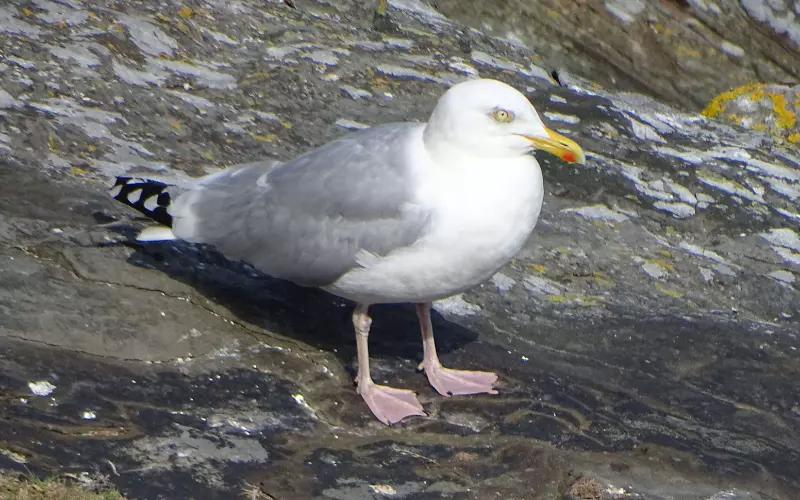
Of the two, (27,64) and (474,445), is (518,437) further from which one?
(27,64)

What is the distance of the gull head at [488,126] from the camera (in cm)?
376

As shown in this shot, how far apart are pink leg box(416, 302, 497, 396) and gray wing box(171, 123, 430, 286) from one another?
0.51 meters

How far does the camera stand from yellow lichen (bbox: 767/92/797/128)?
7.11m

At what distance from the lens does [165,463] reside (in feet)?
10.6

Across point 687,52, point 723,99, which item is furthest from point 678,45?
point 723,99

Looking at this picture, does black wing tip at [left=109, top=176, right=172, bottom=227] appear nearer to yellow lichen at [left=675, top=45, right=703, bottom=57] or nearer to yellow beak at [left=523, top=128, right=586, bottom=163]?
yellow beak at [left=523, top=128, right=586, bottom=163]

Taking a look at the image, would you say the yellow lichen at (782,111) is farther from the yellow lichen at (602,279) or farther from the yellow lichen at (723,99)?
the yellow lichen at (602,279)

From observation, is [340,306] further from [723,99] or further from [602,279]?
[723,99]

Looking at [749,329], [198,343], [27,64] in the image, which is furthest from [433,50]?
[198,343]

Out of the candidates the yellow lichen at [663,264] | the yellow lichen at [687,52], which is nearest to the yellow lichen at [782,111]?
the yellow lichen at [687,52]

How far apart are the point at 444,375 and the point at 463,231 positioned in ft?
2.53

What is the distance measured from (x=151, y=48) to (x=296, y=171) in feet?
8.65

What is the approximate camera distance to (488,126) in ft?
12.4

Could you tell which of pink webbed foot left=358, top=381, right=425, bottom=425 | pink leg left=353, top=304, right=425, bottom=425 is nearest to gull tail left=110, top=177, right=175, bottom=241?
pink leg left=353, top=304, right=425, bottom=425
